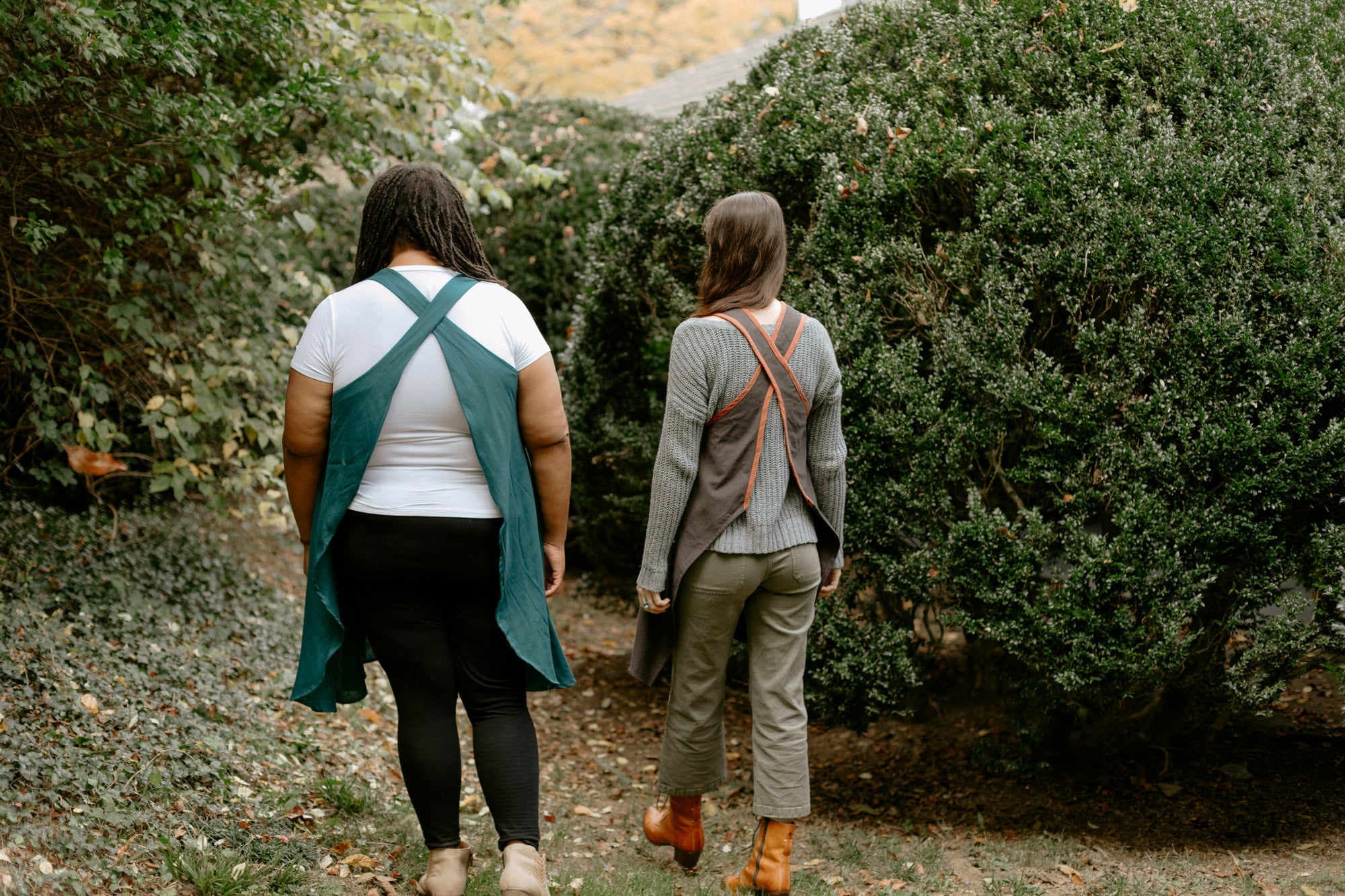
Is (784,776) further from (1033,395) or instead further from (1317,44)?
(1317,44)

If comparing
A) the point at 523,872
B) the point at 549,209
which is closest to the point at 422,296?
the point at 523,872

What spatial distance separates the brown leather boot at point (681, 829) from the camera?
3.65 meters

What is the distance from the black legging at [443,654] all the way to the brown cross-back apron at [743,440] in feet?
2.27

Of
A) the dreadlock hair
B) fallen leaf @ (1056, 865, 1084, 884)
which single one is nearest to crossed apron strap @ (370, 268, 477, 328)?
the dreadlock hair

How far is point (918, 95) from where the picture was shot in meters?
4.08

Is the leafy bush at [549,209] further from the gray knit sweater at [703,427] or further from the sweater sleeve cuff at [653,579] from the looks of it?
the sweater sleeve cuff at [653,579]

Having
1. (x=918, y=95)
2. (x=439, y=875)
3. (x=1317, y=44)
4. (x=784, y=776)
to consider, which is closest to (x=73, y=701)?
(x=439, y=875)

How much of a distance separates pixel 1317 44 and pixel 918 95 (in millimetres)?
1457

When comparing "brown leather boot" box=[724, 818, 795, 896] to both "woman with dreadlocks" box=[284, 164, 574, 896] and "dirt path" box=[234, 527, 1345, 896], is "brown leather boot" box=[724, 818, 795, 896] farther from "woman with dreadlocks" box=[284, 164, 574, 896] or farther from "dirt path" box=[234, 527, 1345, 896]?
"woman with dreadlocks" box=[284, 164, 574, 896]

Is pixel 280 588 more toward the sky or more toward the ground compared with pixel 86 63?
more toward the ground

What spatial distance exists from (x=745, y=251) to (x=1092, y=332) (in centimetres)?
123

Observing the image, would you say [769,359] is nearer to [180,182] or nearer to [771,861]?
[771,861]

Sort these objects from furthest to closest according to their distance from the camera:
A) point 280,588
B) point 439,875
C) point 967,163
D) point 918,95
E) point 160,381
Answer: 1. point 280,588
2. point 160,381
3. point 918,95
4. point 967,163
5. point 439,875

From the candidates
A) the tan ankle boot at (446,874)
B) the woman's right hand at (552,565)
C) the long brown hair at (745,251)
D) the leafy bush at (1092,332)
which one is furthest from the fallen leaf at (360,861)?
the long brown hair at (745,251)
